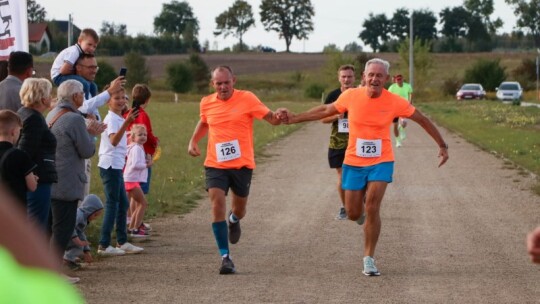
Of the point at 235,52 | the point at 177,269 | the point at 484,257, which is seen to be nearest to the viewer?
the point at 177,269

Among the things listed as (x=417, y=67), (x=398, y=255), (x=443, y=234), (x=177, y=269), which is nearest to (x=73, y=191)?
(x=177, y=269)

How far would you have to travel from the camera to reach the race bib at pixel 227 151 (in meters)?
9.99

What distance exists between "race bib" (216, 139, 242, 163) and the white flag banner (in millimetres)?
2346

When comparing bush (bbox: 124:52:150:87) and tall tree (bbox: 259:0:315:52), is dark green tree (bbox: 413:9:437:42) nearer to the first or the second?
tall tree (bbox: 259:0:315:52)

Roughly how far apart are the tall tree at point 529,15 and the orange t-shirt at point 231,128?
151m

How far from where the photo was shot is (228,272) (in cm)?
954

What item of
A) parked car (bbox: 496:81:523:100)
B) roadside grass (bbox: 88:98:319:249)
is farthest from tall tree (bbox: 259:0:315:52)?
roadside grass (bbox: 88:98:319:249)

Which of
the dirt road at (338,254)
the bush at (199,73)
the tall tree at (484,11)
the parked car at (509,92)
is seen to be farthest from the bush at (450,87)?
the tall tree at (484,11)

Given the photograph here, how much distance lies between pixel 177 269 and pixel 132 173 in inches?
82.8

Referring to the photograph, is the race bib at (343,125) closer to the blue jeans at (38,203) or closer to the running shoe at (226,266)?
the running shoe at (226,266)

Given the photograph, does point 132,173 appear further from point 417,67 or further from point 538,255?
point 417,67

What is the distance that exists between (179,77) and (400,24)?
82.3 m

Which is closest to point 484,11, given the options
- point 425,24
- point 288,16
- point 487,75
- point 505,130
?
point 425,24

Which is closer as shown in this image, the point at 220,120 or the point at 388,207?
the point at 220,120
